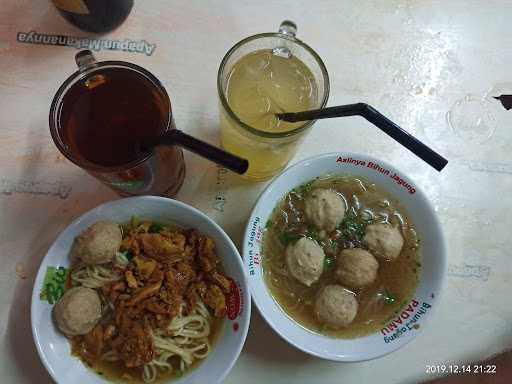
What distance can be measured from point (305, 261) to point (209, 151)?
392mm

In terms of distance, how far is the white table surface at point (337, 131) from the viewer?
1.21 metres

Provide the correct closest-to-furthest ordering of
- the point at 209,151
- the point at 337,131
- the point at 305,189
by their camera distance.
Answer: the point at 209,151 < the point at 305,189 < the point at 337,131

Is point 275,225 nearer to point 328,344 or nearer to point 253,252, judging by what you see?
point 253,252

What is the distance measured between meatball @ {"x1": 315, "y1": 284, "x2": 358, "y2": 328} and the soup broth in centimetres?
3

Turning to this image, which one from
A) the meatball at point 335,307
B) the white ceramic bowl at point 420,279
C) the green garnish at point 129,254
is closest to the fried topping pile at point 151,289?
the green garnish at point 129,254

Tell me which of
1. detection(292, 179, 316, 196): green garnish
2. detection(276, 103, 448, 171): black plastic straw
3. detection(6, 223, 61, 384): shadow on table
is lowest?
detection(6, 223, 61, 384): shadow on table

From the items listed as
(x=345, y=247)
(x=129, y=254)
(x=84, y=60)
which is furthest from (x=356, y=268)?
(x=84, y=60)

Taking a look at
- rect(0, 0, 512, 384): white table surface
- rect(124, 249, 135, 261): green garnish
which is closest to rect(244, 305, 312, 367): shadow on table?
rect(0, 0, 512, 384): white table surface

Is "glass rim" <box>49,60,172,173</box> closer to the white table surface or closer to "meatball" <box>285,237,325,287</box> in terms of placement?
the white table surface

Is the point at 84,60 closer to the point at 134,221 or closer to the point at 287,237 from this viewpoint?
the point at 134,221

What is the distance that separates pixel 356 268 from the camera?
3.71 feet

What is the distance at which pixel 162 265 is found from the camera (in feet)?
3.71

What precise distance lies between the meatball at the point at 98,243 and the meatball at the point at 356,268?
21.1 inches

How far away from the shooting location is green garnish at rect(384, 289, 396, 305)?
1172 mm
